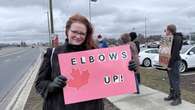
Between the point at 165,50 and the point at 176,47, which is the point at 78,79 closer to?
the point at 176,47

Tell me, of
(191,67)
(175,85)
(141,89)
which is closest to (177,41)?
(175,85)

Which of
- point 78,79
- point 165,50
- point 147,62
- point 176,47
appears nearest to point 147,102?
point 165,50

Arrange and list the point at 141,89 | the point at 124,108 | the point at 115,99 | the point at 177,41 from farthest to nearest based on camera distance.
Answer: the point at 141,89
the point at 115,99
the point at 124,108
the point at 177,41

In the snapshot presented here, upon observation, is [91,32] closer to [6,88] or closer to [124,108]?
[124,108]

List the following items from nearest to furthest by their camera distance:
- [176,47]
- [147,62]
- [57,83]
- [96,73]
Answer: [57,83] < [96,73] < [176,47] < [147,62]

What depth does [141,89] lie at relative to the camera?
39.0ft

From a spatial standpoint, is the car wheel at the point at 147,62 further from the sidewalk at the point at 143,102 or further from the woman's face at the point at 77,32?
the woman's face at the point at 77,32

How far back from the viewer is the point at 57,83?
138 inches

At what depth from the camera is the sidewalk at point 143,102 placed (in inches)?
345

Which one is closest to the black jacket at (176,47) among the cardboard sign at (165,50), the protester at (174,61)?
the protester at (174,61)

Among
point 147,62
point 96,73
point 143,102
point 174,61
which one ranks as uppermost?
point 96,73

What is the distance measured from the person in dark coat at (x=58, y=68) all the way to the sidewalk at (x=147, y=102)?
5156mm

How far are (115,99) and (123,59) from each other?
249 inches

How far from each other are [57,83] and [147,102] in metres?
6.22
